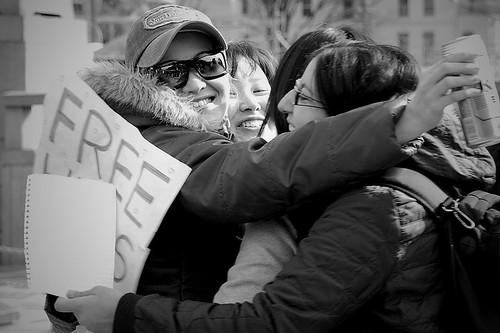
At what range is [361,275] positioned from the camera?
5.45 ft

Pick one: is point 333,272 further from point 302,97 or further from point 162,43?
point 162,43

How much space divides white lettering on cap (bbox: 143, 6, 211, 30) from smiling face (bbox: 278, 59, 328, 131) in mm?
425

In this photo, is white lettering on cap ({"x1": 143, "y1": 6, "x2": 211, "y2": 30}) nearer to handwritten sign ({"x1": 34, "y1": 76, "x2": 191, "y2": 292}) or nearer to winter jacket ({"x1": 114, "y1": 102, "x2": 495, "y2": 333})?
handwritten sign ({"x1": 34, "y1": 76, "x2": 191, "y2": 292})

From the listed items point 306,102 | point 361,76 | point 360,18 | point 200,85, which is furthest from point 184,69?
point 360,18

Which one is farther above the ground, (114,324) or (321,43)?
(321,43)

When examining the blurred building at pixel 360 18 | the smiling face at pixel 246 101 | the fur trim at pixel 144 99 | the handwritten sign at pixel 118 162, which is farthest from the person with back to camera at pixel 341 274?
the blurred building at pixel 360 18

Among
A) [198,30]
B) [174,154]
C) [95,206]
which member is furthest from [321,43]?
[95,206]

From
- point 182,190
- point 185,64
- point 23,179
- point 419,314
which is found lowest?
point 23,179

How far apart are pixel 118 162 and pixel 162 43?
357 millimetres

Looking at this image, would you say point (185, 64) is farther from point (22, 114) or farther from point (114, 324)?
point (22, 114)

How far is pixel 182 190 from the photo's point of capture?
1.97 m

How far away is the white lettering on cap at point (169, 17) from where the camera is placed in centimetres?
223

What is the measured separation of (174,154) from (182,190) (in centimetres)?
13

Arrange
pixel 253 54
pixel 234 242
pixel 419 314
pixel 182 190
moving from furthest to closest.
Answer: pixel 253 54, pixel 234 242, pixel 182 190, pixel 419 314
